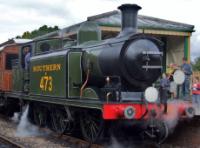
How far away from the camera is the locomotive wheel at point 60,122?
32.0 ft

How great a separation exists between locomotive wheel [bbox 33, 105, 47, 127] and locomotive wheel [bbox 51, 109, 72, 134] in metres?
0.64

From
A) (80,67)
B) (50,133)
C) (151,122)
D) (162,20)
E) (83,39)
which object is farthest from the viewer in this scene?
(162,20)

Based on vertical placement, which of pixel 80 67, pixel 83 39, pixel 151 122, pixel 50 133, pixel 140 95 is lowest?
pixel 50 133

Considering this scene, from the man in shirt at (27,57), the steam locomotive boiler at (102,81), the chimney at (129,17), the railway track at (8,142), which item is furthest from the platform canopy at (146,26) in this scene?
the chimney at (129,17)

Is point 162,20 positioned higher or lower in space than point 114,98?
higher

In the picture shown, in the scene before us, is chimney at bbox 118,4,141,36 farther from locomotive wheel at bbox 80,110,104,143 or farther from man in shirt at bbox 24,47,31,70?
man in shirt at bbox 24,47,31,70

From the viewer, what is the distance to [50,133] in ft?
36.3

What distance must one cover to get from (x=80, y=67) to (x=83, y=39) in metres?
1.28

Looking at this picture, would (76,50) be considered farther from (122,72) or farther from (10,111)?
(10,111)

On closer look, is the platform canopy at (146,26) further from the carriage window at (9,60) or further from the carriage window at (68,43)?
the carriage window at (68,43)

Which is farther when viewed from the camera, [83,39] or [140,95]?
[83,39]

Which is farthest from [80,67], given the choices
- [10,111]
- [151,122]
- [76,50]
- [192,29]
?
[192,29]

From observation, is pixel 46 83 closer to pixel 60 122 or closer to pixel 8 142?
pixel 60 122

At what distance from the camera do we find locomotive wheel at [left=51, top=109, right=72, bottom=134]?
9768 millimetres
